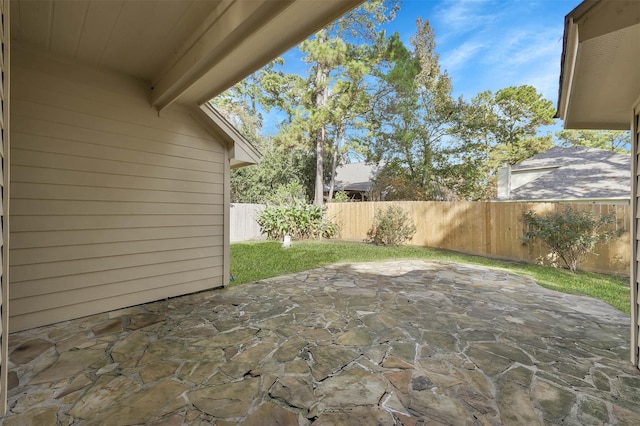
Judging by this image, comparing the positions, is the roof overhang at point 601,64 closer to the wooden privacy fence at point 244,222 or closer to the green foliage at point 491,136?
the wooden privacy fence at point 244,222

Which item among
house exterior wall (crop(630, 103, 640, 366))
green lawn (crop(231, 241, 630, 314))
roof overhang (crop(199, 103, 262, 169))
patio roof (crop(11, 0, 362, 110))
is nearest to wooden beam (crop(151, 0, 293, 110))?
patio roof (crop(11, 0, 362, 110))

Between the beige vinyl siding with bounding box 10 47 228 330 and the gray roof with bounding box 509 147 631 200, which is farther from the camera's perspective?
the gray roof with bounding box 509 147 631 200

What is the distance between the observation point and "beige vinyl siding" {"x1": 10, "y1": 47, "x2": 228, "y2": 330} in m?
2.65

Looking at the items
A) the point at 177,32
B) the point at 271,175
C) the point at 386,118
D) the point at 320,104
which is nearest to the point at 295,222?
the point at 271,175

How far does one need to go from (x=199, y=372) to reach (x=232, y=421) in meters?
0.61

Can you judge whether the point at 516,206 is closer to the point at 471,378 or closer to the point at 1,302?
the point at 471,378

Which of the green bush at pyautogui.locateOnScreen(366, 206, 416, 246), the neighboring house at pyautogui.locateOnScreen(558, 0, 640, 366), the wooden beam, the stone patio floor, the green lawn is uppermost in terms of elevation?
the wooden beam

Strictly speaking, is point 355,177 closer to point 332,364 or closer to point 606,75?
point 606,75

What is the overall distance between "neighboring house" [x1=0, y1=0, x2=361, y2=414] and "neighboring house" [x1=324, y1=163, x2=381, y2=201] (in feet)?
37.9

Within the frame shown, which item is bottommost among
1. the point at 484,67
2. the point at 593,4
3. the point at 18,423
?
the point at 18,423

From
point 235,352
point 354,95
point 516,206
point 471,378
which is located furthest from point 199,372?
point 354,95

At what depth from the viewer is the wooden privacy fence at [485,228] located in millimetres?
5098

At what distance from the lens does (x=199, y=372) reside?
2023mm

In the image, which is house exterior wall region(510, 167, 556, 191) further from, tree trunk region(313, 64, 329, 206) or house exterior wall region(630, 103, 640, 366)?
house exterior wall region(630, 103, 640, 366)
